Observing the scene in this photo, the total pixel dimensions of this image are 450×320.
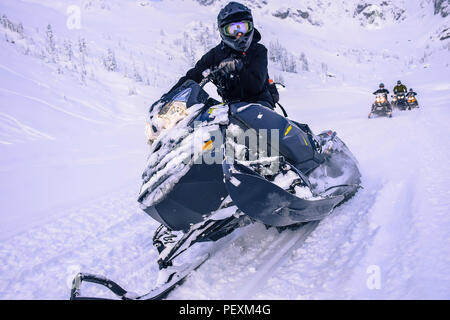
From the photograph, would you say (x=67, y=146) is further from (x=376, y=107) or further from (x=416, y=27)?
(x=416, y=27)

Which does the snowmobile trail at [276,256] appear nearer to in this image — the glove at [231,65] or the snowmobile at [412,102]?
the glove at [231,65]

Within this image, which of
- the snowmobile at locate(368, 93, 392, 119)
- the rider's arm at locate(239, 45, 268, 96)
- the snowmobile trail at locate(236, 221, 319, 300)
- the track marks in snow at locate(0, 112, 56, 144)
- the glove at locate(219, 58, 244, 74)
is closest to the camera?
the snowmobile trail at locate(236, 221, 319, 300)

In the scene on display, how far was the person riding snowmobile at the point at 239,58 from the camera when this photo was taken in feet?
7.50

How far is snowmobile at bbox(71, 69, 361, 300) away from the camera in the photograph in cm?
186

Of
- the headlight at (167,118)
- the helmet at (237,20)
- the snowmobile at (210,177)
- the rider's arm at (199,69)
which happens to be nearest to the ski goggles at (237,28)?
the helmet at (237,20)

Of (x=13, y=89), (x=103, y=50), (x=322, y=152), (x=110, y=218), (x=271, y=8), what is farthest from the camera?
(x=271, y=8)

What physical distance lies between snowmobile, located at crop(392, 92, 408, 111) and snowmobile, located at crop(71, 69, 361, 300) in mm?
11884

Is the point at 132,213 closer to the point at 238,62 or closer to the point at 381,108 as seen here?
the point at 238,62

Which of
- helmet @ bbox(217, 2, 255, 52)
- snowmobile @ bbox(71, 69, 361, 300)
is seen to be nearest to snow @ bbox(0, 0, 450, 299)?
snowmobile @ bbox(71, 69, 361, 300)

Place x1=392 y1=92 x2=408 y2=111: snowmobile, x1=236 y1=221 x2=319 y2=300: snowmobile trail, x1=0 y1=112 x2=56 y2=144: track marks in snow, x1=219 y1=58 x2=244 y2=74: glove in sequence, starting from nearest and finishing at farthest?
x1=236 y1=221 x2=319 y2=300: snowmobile trail < x1=219 y1=58 x2=244 y2=74: glove < x1=0 y1=112 x2=56 y2=144: track marks in snow < x1=392 y1=92 x2=408 y2=111: snowmobile

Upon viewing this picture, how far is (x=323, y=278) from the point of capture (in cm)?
195

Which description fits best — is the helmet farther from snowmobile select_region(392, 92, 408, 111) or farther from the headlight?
snowmobile select_region(392, 92, 408, 111)
